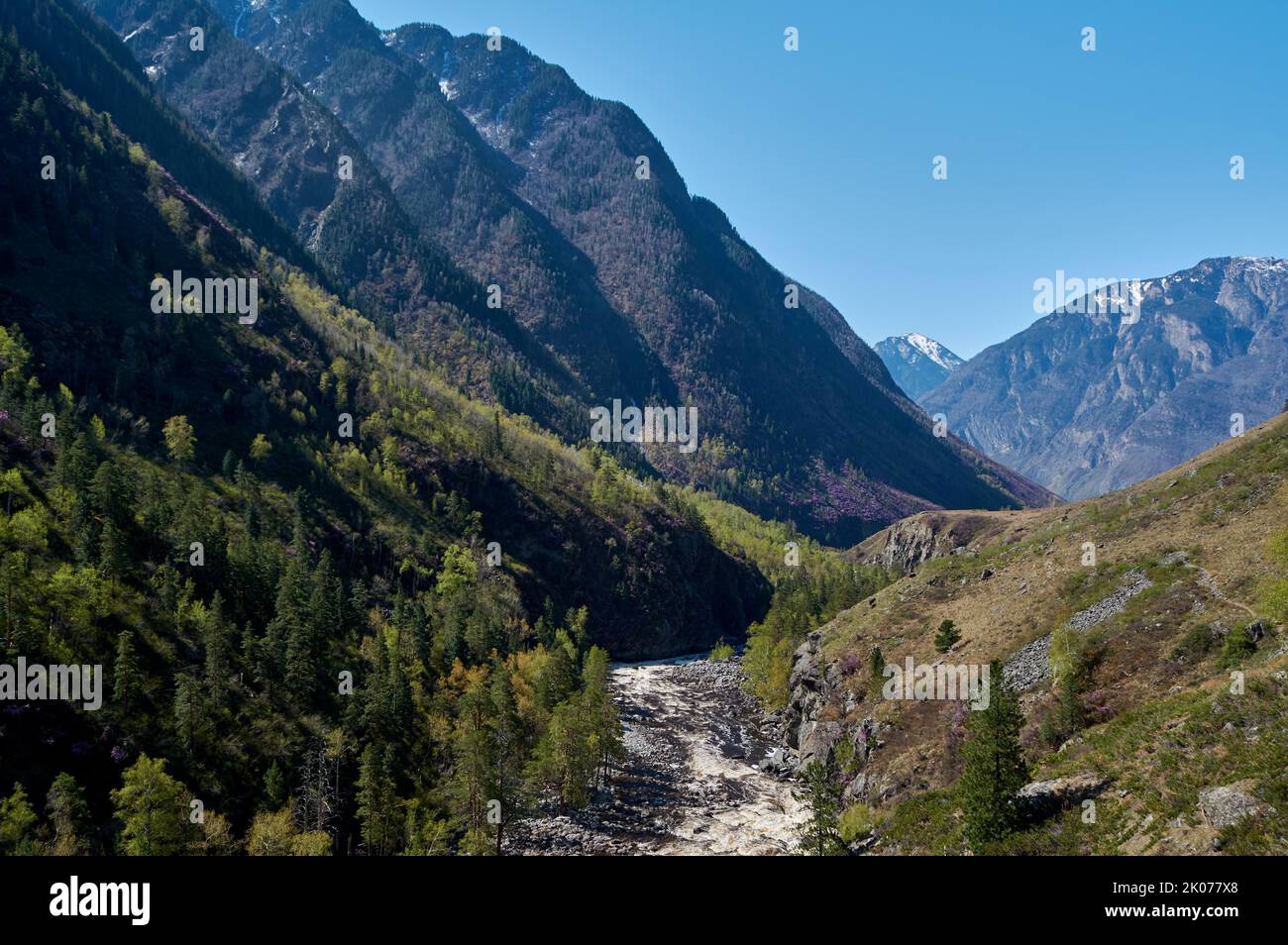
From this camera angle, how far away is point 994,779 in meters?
38.6

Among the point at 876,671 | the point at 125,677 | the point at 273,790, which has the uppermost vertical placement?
the point at 125,677

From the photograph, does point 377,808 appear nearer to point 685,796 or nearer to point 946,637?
point 685,796

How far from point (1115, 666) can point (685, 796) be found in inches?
1656

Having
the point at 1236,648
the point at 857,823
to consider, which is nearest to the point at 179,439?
the point at 857,823

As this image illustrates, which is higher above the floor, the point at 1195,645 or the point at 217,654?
the point at 1195,645

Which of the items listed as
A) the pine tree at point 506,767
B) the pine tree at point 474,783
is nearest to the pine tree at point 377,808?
the pine tree at point 474,783

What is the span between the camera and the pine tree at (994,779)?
125 feet

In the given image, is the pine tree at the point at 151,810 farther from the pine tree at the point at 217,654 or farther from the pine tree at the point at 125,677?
the pine tree at the point at 217,654

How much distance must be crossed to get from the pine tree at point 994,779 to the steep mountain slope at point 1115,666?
180 cm

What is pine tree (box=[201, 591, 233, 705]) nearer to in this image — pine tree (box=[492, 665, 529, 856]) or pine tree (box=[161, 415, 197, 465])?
pine tree (box=[492, 665, 529, 856])

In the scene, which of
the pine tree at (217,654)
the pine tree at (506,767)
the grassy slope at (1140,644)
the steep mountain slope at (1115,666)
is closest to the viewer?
the grassy slope at (1140,644)
